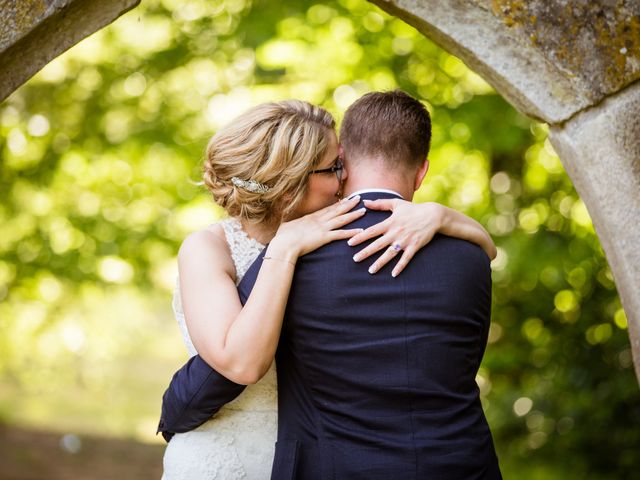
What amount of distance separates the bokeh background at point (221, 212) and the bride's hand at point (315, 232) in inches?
131

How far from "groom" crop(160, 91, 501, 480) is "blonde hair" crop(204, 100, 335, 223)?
231mm

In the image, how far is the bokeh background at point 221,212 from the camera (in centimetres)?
528

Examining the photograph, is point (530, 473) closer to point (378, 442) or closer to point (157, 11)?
point (378, 442)

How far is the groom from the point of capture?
2.03 meters

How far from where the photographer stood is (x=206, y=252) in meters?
2.32

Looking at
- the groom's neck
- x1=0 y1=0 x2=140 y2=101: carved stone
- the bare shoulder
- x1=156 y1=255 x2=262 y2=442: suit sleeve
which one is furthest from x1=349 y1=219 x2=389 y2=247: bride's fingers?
x1=0 y1=0 x2=140 y2=101: carved stone

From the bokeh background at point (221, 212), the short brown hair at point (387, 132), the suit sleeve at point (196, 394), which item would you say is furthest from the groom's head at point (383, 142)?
the bokeh background at point (221, 212)

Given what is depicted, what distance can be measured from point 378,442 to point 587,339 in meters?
3.71

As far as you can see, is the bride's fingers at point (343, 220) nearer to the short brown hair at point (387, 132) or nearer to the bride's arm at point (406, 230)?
the bride's arm at point (406, 230)

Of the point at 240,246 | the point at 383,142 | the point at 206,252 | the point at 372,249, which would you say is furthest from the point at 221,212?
the point at 372,249

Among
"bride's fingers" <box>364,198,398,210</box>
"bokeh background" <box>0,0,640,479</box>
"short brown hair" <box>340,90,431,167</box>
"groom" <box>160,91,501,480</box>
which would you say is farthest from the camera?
"bokeh background" <box>0,0,640,479</box>

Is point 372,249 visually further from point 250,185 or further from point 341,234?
point 250,185

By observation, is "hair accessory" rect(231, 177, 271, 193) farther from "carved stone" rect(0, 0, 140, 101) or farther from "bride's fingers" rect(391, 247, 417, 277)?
"carved stone" rect(0, 0, 140, 101)

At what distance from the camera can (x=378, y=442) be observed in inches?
80.2
